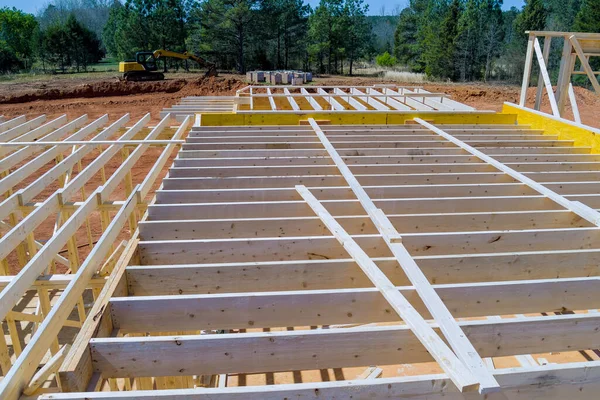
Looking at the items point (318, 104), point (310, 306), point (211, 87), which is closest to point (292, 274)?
point (310, 306)

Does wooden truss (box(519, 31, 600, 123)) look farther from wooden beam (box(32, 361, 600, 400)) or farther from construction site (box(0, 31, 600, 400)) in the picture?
wooden beam (box(32, 361, 600, 400))

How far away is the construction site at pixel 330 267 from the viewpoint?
2.46m

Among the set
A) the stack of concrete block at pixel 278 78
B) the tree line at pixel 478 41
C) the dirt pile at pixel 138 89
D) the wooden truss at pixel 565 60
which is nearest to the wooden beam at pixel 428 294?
the wooden truss at pixel 565 60

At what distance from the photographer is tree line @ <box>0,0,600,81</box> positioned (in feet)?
135

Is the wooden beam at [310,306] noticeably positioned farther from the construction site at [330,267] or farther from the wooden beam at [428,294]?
the wooden beam at [428,294]

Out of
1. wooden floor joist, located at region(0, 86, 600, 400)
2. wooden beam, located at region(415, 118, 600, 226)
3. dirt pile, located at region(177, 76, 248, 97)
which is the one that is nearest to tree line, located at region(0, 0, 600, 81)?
dirt pile, located at region(177, 76, 248, 97)

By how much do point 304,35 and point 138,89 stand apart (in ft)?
80.0

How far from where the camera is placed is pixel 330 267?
3.38 meters

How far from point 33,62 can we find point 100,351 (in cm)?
6587

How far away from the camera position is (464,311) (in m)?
3.08

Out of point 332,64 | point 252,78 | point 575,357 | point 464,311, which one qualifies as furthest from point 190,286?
point 332,64

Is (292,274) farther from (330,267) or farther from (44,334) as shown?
(44,334)

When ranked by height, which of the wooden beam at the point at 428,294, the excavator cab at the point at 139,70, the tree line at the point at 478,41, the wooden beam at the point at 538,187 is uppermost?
the tree line at the point at 478,41

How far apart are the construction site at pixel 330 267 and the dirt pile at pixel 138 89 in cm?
2099
